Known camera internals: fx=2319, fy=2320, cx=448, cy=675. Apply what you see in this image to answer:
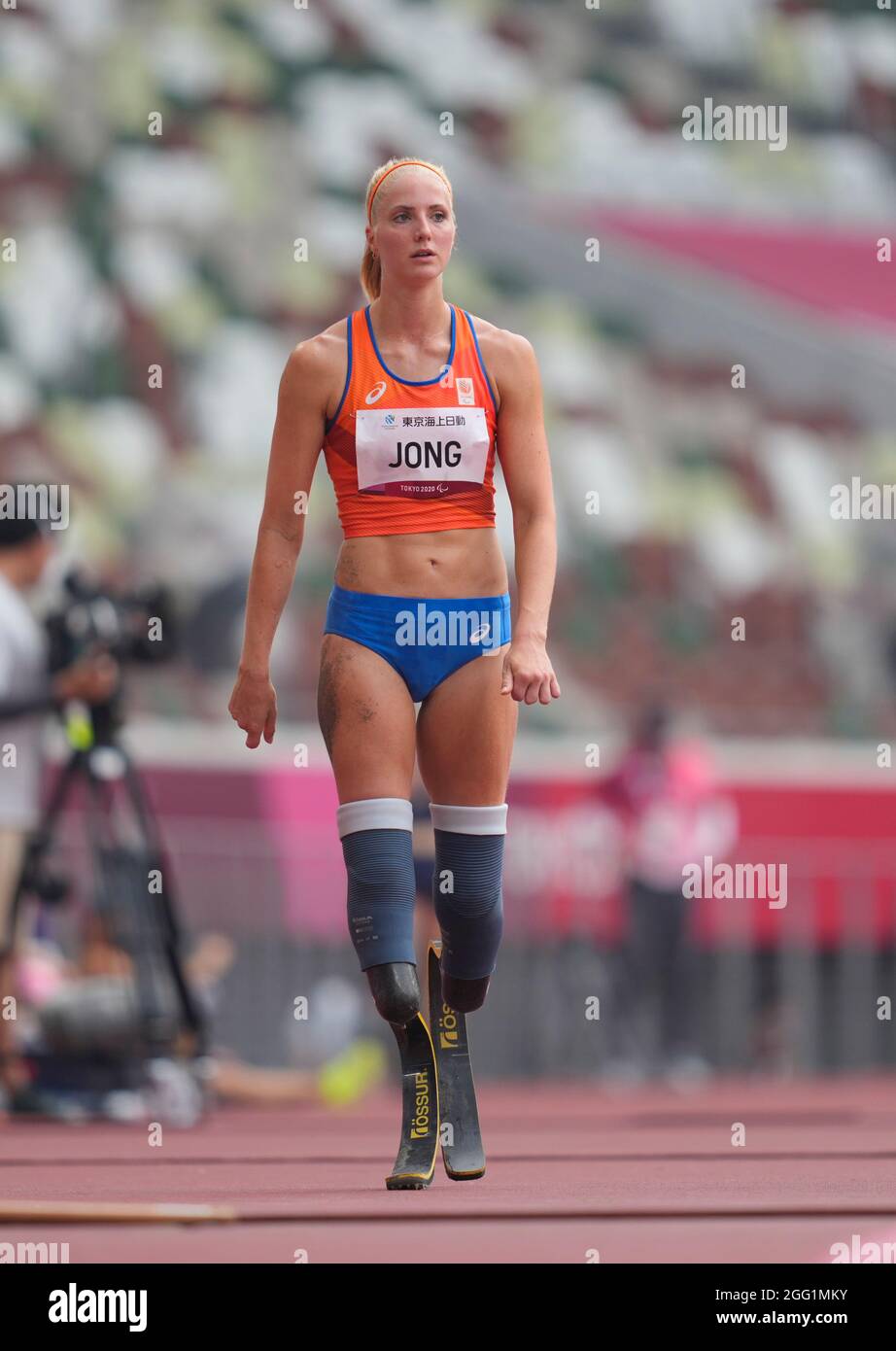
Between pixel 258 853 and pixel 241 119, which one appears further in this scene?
pixel 241 119

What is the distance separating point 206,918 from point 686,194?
1005 centimetres

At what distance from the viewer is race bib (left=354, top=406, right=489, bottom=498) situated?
4.60 meters

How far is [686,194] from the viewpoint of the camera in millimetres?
19656

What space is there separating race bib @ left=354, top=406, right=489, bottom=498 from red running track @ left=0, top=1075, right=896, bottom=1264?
4.54ft

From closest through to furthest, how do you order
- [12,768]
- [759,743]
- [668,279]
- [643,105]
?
[12,768]
[759,743]
[668,279]
[643,105]

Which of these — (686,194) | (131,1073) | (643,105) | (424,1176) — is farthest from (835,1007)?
A: (643,105)

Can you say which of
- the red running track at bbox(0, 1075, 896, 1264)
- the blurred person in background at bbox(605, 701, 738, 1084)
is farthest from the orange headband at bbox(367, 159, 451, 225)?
the blurred person in background at bbox(605, 701, 738, 1084)

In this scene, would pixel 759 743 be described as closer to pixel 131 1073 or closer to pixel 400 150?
pixel 400 150
